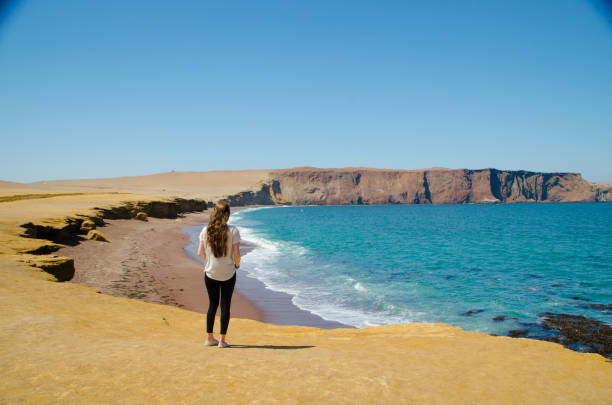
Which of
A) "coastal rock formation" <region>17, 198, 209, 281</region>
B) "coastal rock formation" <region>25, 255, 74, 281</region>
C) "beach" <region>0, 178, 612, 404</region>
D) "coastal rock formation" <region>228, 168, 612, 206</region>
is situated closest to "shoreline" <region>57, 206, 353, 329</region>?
"coastal rock formation" <region>17, 198, 209, 281</region>

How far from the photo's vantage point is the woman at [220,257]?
5.12 meters

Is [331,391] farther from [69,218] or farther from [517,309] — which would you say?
[69,218]

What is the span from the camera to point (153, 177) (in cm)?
18388

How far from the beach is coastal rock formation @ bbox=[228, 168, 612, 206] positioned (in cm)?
16885

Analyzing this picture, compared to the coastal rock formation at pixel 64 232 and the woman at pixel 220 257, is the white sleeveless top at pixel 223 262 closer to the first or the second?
the woman at pixel 220 257

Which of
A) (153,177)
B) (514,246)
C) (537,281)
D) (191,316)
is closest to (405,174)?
(153,177)

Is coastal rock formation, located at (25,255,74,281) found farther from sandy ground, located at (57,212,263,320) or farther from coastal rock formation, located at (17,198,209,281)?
sandy ground, located at (57,212,263,320)

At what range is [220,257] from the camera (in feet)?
16.9

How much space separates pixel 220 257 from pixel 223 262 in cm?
8

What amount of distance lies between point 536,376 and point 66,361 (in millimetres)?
5349

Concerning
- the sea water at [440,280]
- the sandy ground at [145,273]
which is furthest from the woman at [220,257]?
the sea water at [440,280]

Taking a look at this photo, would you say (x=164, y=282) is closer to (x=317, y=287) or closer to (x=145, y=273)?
(x=145, y=273)

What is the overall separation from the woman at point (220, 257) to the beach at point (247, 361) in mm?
552

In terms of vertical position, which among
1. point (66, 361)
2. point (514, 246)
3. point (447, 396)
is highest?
point (66, 361)
